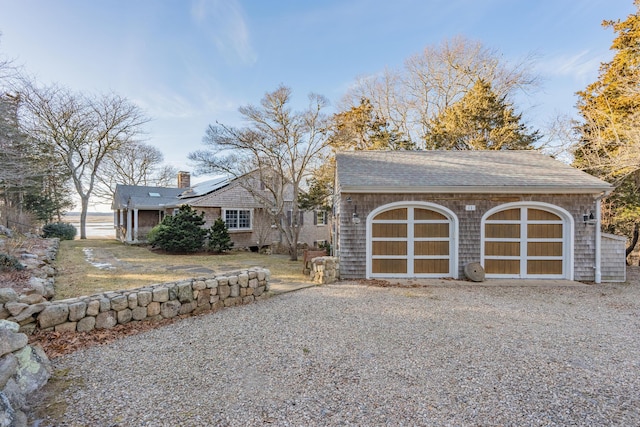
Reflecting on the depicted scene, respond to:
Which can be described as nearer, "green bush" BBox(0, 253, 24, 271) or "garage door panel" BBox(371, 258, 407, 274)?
"green bush" BBox(0, 253, 24, 271)

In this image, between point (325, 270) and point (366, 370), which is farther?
point (325, 270)

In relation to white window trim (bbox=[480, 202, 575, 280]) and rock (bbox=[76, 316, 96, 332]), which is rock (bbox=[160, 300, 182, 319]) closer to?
rock (bbox=[76, 316, 96, 332])

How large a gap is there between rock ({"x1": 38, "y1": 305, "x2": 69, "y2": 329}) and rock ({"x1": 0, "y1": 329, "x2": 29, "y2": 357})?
3.65ft

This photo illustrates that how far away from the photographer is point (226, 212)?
15727 millimetres

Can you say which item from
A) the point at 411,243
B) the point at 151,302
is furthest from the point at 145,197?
the point at 411,243

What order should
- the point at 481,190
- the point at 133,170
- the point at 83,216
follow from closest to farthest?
the point at 481,190
the point at 83,216
the point at 133,170

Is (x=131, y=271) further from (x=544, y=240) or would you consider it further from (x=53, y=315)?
(x=544, y=240)

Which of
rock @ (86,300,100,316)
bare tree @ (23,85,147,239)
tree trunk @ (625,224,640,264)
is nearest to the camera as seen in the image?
rock @ (86,300,100,316)

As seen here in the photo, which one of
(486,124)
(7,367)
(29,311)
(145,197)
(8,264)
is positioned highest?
(486,124)

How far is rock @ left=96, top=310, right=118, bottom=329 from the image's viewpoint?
4383 millimetres

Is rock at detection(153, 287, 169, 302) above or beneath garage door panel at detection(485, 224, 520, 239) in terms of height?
beneath

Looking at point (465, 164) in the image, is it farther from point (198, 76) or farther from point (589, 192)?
point (198, 76)

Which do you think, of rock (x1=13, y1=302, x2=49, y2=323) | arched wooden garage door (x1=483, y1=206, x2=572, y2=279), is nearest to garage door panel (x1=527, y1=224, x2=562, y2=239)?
arched wooden garage door (x1=483, y1=206, x2=572, y2=279)

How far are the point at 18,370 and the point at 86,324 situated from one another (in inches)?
58.5
